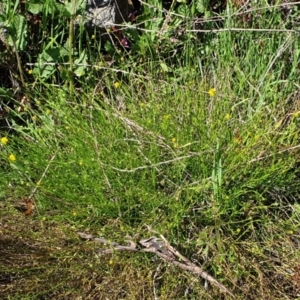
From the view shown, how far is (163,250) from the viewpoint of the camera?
1.69 m

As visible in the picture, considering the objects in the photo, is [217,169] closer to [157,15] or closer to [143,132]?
[143,132]

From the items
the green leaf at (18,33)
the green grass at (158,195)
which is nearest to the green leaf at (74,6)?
the green leaf at (18,33)

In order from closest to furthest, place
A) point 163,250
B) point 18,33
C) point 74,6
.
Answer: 1. point 163,250
2. point 74,6
3. point 18,33

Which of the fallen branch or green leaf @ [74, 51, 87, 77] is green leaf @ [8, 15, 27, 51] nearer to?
green leaf @ [74, 51, 87, 77]

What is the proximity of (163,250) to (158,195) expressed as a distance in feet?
0.56

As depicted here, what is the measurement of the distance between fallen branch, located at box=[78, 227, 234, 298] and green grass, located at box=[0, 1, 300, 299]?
28 mm

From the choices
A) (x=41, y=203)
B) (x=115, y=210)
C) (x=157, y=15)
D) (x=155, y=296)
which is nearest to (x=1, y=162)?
(x=41, y=203)

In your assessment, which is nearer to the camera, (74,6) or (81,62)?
(74,6)

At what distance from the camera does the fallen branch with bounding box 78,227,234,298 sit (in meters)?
1.67

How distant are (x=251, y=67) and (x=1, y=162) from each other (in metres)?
0.91

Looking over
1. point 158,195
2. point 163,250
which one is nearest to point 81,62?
point 158,195

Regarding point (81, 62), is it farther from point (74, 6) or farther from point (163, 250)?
point (163, 250)

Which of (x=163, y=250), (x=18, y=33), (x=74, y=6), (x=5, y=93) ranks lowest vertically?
(x=163, y=250)

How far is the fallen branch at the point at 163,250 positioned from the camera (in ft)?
5.48
